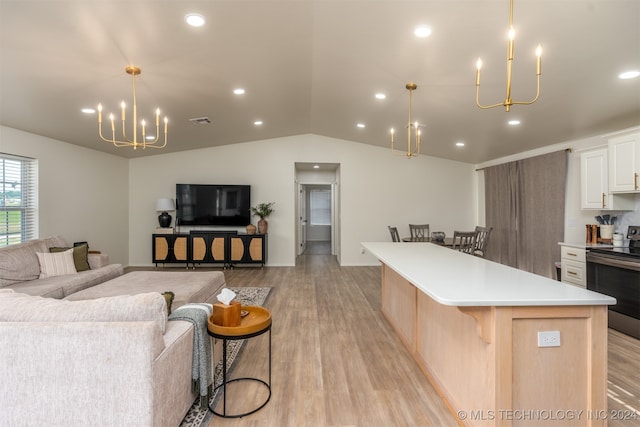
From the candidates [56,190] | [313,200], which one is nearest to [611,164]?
[56,190]

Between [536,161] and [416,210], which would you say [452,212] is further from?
[536,161]

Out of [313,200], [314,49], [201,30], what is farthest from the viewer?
[313,200]

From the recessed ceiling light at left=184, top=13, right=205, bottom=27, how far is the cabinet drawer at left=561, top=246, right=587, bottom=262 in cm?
471

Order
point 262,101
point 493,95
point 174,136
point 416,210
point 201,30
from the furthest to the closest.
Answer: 1. point 416,210
2. point 174,136
3. point 262,101
4. point 493,95
5. point 201,30

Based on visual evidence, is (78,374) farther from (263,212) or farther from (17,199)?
(263,212)

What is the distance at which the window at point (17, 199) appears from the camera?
4395 millimetres

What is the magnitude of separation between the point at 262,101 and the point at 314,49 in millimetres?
1694

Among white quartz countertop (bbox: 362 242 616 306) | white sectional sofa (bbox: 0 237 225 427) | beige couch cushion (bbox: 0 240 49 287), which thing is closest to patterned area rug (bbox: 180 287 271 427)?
white sectional sofa (bbox: 0 237 225 427)

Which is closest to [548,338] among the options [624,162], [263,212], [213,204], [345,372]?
[345,372]

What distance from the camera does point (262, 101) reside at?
15.5ft

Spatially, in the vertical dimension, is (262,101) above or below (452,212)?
above

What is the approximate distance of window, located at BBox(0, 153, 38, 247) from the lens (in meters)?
4.39

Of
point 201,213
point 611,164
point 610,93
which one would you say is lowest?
point 201,213

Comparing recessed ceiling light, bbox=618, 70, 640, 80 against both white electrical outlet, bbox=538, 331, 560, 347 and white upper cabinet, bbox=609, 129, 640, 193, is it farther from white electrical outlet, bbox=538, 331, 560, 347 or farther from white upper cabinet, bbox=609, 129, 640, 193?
white electrical outlet, bbox=538, 331, 560, 347
